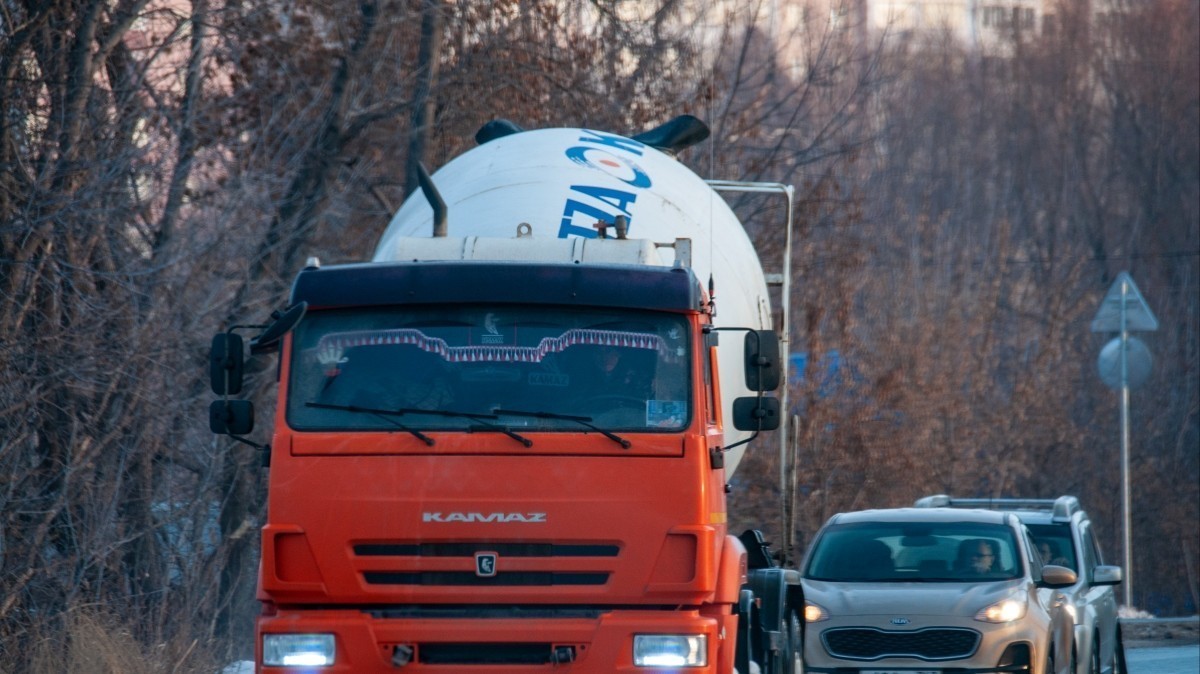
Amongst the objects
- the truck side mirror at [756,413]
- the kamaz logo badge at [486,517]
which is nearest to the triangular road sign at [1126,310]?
the truck side mirror at [756,413]

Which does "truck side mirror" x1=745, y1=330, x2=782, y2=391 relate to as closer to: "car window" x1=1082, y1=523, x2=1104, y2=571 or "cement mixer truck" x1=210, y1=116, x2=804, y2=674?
"cement mixer truck" x1=210, y1=116, x2=804, y2=674

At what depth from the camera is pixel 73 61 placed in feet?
40.1

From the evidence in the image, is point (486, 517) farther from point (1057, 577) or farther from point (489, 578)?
point (1057, 577)

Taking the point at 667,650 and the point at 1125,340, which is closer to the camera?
the point at 667,650

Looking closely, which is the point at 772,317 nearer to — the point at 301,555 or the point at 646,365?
the point at 646,365

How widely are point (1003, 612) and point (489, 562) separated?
5251 mm

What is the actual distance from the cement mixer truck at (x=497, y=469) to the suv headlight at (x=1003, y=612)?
12.3 ft

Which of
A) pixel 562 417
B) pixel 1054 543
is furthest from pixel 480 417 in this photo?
pixel 1054 543

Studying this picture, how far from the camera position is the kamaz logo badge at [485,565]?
7105 millimetres

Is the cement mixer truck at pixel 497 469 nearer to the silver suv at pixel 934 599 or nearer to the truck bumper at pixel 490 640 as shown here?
the truck bumper at pixel 490 640

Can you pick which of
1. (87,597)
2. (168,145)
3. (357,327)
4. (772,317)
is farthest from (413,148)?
(357,327)

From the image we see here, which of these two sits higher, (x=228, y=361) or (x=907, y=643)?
(x=228, y=361)

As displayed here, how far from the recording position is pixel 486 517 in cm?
713

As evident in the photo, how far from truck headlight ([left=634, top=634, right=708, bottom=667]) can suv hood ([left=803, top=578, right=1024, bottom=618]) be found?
14.9ft
